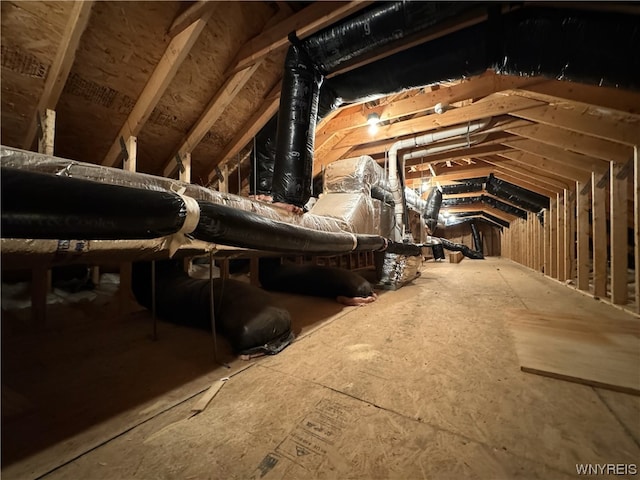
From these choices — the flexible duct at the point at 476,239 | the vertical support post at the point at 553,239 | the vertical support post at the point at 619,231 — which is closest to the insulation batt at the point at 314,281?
the vertical support post at the point at 619,231

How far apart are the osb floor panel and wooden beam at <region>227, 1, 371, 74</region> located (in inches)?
82.3

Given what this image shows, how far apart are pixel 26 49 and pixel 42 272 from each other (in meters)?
1.53

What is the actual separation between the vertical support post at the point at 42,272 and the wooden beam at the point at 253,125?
1.52m

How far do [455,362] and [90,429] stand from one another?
1439 millimetres

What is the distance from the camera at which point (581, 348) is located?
4.28 feet

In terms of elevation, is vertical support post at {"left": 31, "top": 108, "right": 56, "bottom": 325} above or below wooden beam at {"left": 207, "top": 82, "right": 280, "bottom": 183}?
below

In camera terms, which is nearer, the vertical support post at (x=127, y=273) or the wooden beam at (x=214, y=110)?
the vertical support post at (x=127, y=273)

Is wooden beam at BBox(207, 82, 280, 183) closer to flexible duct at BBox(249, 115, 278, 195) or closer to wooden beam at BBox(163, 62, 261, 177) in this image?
flexible duct at BBox(249, 115, 278, 195)

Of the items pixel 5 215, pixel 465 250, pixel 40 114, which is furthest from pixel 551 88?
pixel 465 250

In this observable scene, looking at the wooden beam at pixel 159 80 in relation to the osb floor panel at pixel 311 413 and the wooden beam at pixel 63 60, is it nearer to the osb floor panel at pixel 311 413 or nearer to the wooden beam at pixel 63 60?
the wooden beam at pixel 63 60

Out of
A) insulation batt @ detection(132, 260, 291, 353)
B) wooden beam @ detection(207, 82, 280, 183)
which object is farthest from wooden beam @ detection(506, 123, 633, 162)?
insulation batt @ detection(132, 260, 291, 353)

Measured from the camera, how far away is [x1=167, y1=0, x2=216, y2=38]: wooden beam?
1.63 meters

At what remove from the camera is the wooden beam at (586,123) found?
199cm

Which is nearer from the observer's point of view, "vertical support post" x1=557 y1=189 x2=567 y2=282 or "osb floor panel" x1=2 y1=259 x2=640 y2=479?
"osb floor panel" x1=2 y1=259 x2=640 y2=479
